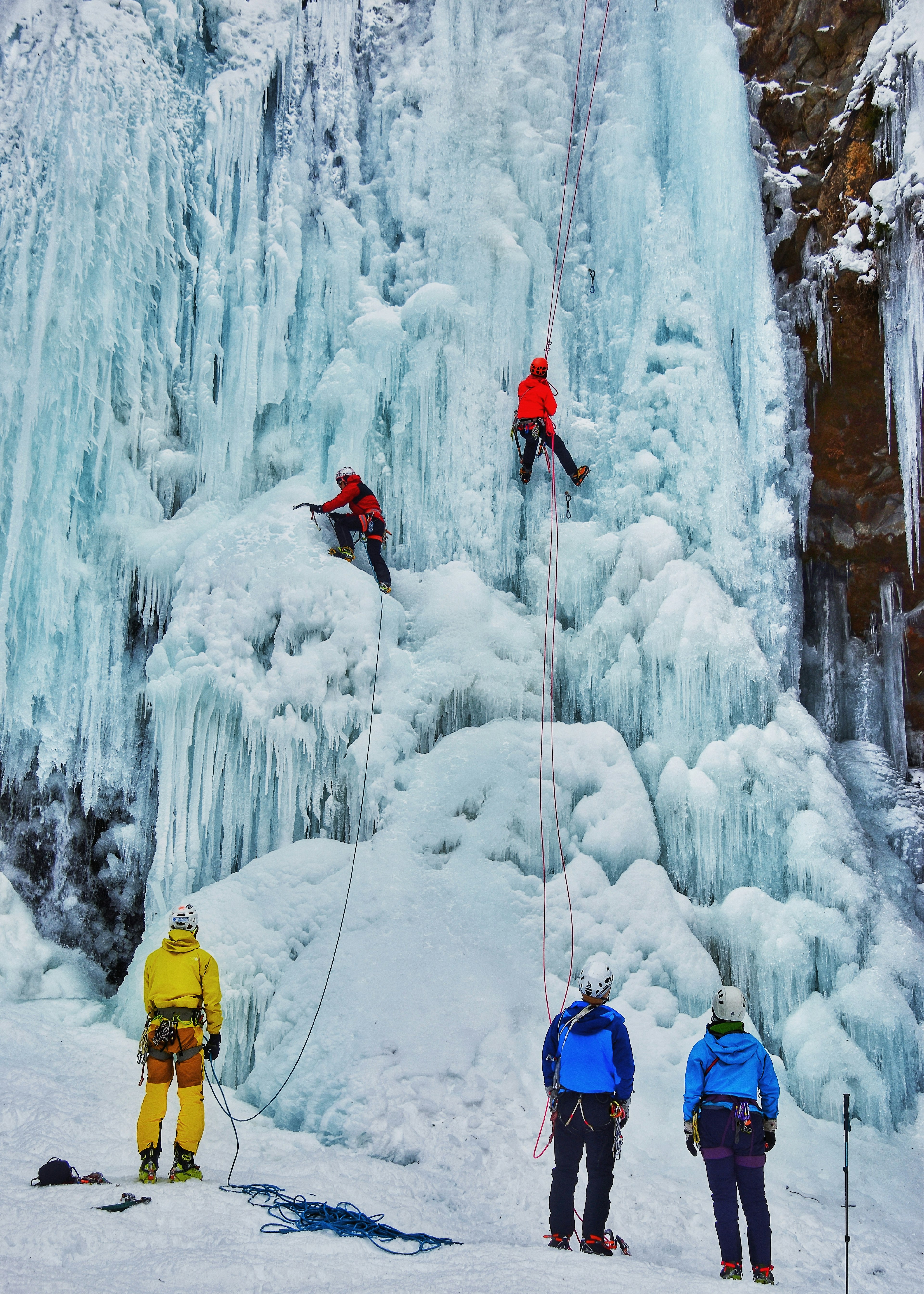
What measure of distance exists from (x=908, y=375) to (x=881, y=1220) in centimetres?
540

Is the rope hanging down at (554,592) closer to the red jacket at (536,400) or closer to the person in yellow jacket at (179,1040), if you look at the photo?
the red jacket at (536,400)

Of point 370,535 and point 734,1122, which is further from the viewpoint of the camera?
point 370,535

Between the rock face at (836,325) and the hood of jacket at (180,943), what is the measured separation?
212 inches

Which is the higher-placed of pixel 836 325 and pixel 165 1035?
pixel 836 325

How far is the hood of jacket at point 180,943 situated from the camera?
150 inches

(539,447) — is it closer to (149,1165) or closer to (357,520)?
(357,520)

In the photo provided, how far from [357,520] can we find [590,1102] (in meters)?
4.41

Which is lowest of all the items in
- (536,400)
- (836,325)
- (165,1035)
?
(165,1035)

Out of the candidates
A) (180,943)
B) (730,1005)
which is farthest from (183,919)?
(730,1005)

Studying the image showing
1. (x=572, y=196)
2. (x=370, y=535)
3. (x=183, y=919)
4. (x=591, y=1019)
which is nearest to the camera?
(x=591, y=1019)

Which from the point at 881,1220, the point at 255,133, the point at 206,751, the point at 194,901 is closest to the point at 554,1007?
the point at 881,1220

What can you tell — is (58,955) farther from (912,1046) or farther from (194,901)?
(912,1046)

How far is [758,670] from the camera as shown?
6.27 meters

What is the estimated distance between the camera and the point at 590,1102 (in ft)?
10.8
